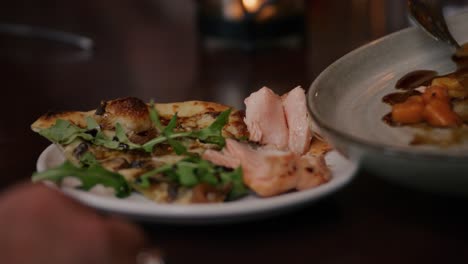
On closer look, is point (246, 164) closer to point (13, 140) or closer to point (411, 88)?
point (411, 88)

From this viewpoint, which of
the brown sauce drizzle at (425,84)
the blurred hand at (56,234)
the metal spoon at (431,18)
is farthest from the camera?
the metal spoon at (431,18)

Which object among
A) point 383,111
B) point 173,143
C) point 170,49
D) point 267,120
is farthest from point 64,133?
point 170,49

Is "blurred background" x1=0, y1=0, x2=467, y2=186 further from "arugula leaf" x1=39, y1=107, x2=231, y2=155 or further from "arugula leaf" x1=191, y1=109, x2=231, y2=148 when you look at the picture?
"arugula leaf" x1=191, y1=109, x2=231, y2=148

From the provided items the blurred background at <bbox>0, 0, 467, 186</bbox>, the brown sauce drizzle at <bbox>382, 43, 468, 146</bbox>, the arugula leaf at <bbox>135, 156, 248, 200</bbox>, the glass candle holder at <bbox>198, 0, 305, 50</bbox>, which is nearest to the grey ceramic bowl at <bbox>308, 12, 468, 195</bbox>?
the brown sauce drizzle at <bbox>382, 43, 468, 146</bbox>

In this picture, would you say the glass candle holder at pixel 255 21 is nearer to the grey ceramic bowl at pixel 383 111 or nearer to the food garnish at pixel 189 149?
the grey ceramic bowl at pixel 383 111

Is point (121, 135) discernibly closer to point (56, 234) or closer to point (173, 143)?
point (173, 143)

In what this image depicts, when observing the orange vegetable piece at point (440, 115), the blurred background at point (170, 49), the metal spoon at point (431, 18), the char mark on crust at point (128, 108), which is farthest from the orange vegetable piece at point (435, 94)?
the blurred background at point (170, 49)
